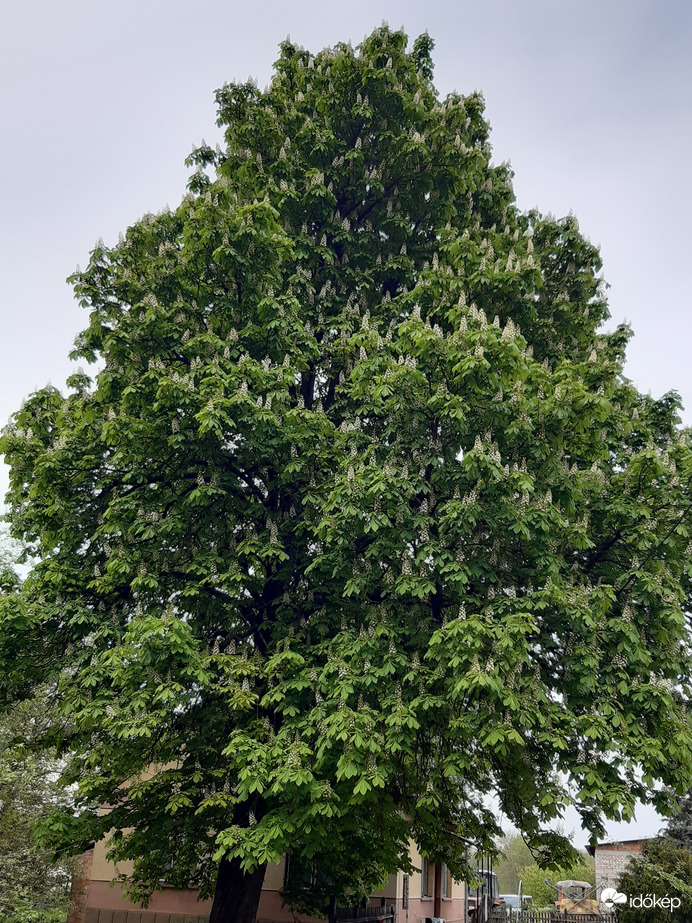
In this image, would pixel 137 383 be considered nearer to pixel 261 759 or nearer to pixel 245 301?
pixel 245 301

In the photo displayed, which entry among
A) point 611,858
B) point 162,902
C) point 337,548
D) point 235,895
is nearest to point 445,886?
point 162,902

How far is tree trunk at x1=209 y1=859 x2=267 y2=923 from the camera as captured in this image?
11.4 metres

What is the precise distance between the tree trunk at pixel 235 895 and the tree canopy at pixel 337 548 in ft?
0.41

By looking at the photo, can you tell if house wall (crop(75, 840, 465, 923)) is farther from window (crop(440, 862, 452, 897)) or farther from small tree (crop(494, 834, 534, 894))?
small tree (crop(494, 834, 534, 894))

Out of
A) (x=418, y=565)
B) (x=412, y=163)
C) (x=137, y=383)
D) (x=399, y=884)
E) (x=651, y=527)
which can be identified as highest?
(x=412, y=163)

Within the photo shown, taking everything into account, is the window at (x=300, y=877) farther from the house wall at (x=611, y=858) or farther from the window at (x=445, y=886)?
the house wall at (x=611, y=858)

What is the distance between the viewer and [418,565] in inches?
396

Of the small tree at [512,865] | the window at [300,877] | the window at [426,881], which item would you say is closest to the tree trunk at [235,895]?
the window at [300,877]

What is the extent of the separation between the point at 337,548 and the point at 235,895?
6005 mm

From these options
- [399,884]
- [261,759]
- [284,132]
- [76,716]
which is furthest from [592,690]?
[399,884]

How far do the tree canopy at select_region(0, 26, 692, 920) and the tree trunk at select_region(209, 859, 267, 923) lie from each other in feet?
0.41

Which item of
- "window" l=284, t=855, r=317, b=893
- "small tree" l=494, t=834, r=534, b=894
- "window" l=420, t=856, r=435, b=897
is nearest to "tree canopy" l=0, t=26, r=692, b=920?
"window" l=284, t=855, r=317, b=893

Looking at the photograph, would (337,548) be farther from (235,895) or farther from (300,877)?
(300,877)

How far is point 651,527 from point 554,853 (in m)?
5.05
